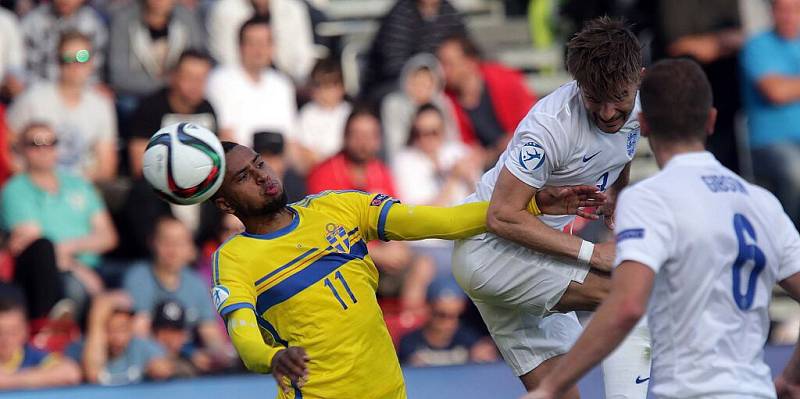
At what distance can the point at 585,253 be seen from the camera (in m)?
5.74

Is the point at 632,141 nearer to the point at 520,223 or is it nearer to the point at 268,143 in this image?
the point at 520,223

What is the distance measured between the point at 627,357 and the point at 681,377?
1923mm

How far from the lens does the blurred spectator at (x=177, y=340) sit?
9312mm

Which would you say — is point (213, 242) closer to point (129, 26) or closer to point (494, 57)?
point (129, 26)

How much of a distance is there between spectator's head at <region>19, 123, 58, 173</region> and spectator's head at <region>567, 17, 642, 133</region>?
5317mm

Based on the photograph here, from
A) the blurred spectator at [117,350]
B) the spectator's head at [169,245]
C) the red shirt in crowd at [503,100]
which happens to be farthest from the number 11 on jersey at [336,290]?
the red shirt in crowd at [503,100]

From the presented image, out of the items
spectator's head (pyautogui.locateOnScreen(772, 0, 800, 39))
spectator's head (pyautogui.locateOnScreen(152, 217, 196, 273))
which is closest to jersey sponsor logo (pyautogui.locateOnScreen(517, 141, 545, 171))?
spectator's head (pyautogui.locateOnScreen(152, 217, 196, 273))

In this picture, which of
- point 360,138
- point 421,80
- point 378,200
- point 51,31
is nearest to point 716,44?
point 421,80

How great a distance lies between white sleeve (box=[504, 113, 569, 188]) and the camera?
5520 millimetres

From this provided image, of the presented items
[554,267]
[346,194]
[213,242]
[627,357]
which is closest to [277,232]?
[346,194]

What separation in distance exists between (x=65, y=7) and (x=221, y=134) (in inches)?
63.8

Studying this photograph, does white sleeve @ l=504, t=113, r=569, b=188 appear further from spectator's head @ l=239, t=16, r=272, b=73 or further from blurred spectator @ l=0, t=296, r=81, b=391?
spectator's head @ l=239, t=16, r=272, b=73

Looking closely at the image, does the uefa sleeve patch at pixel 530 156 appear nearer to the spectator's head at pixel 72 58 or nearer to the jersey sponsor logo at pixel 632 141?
the jersey sponsor logo at pixel 632 141

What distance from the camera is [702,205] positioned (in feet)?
13.9
